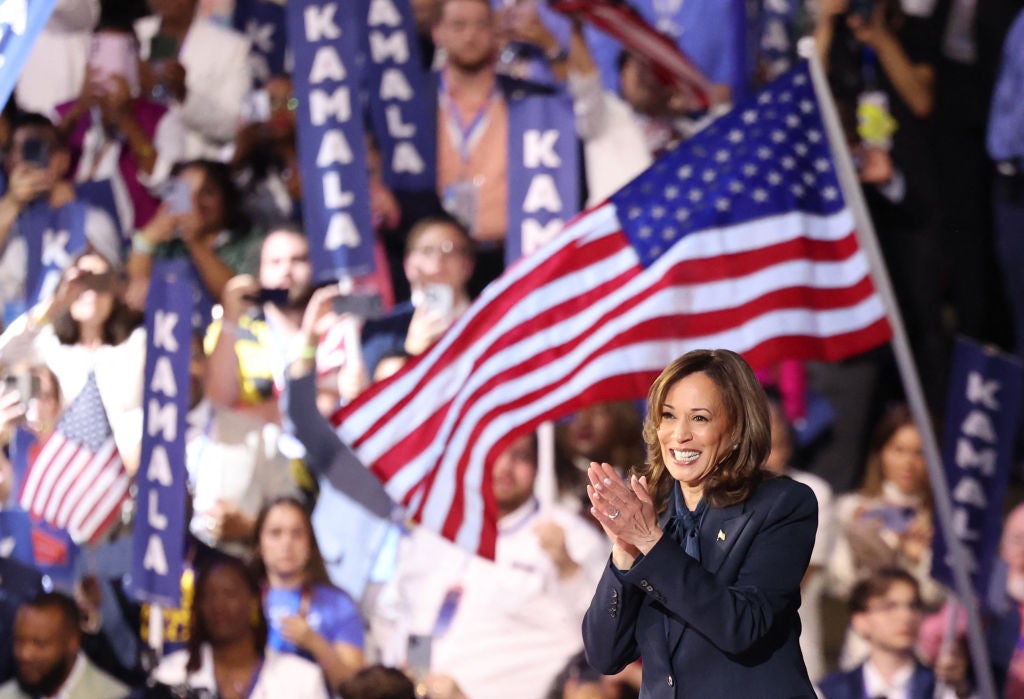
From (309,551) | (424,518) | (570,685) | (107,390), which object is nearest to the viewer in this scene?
(424,518)

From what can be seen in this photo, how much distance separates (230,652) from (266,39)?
262cm

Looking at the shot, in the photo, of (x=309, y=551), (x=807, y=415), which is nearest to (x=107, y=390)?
(x=309, y=551)

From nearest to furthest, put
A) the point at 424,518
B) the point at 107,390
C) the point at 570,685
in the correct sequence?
the point at 424,518
the point at 570,685
the point at 107,390

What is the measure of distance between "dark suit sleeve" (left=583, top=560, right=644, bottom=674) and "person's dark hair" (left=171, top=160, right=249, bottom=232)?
4641 mm

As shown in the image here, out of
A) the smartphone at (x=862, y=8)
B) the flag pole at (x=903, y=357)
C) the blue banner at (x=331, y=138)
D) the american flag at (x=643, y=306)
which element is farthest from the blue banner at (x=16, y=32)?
the smartphone at (x=862, y=8)

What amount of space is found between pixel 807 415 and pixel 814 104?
5.30 ft

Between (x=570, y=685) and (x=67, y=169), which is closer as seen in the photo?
(x=570, y=685)

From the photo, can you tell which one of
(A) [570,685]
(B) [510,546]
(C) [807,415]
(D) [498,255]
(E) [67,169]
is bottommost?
(A) [570,685]

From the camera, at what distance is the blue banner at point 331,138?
6234mm

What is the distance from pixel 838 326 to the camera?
4754 millimetres

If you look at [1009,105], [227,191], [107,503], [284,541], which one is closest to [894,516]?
[1009,105]

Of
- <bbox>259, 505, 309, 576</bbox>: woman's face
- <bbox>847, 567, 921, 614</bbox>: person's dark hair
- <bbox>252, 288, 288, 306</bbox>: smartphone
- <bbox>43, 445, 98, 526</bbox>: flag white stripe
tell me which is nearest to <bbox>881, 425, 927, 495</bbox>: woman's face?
<bbox>847, 567, 921, 614</bbox>: person's dark hair

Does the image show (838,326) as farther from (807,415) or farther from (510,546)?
(510,546)

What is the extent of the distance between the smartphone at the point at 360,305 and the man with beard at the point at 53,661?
5.64 ft
